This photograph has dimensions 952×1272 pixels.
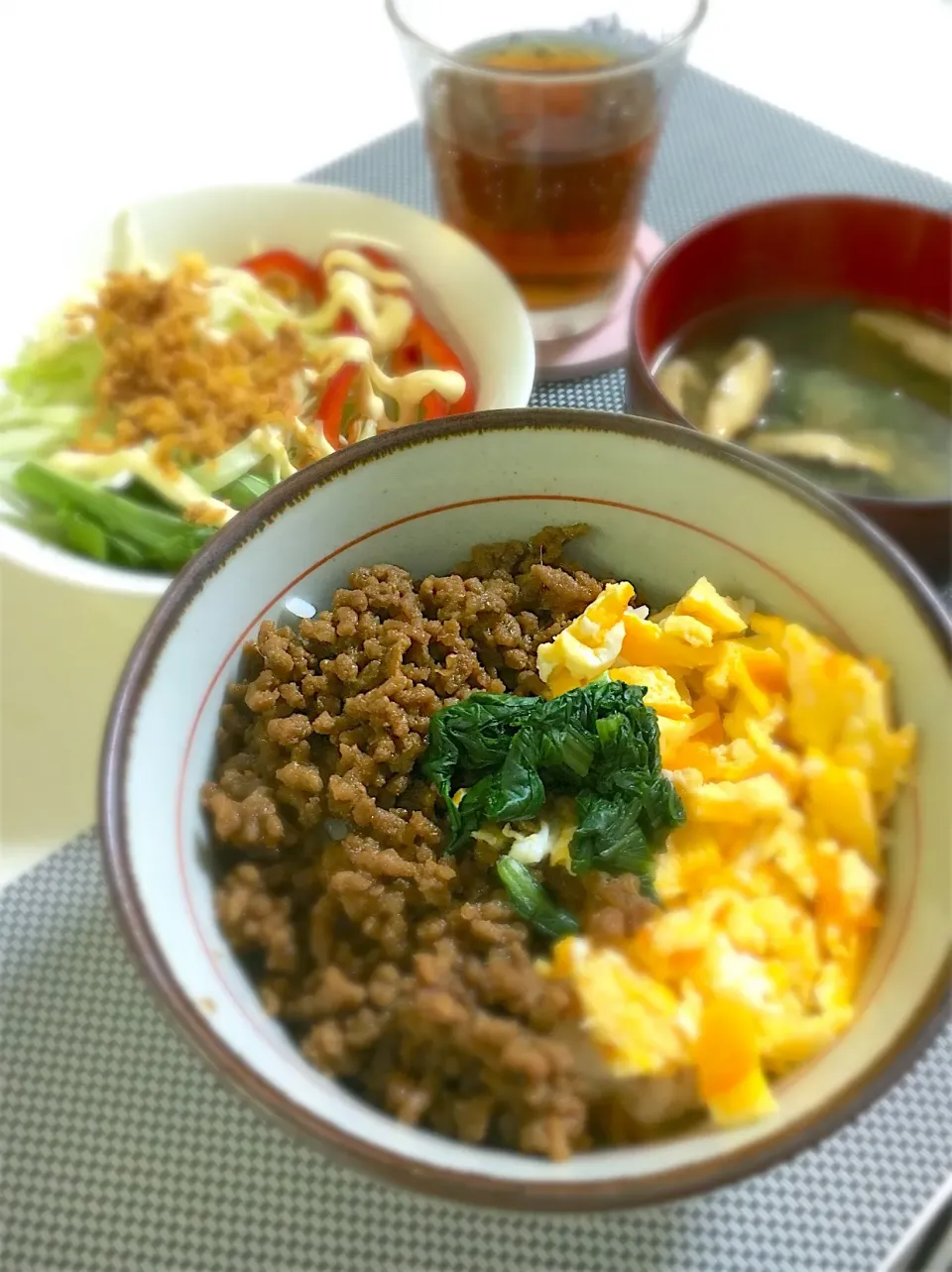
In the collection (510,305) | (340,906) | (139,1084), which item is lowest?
(139,1084)

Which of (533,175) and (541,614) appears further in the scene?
(533,175)

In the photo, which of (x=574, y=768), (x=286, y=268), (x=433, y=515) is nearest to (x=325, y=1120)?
(x=574, y=768)

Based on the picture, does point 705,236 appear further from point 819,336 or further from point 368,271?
point 368,271

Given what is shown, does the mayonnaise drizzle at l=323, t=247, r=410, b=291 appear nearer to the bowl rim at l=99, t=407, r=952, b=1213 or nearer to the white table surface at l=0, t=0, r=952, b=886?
the white table surface at l=0, t=0, r=952, b=886

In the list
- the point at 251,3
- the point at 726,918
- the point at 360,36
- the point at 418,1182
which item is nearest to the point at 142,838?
the point at 418,1182

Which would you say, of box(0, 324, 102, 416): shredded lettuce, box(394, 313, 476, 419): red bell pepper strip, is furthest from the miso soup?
box(0, 324, 102, 416): shredded lettuce

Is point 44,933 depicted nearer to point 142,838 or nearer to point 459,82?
point 142,838

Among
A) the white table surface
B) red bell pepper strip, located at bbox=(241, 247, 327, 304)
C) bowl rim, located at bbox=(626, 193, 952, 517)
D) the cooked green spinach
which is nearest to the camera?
the cooked green spinach
